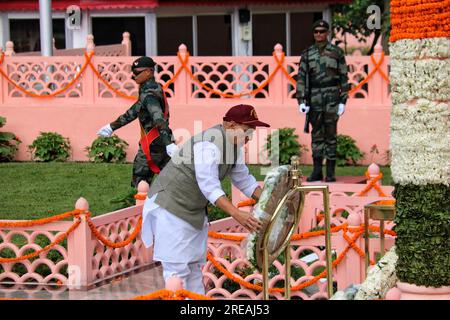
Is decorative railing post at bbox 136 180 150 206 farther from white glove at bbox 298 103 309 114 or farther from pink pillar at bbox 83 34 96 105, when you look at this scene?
pink pillar at bbox 83 34 96 105

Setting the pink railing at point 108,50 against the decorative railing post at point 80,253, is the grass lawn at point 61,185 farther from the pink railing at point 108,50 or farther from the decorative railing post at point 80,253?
the pink railing at point 108,50

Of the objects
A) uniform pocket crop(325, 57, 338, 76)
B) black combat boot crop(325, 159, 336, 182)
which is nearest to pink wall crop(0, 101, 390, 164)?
black combat boot crop(325, 159, 336, 182)

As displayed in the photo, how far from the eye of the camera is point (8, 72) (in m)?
19.4

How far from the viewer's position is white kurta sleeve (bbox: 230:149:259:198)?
9.16m

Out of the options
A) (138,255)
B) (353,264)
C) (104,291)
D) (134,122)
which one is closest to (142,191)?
(138,255)

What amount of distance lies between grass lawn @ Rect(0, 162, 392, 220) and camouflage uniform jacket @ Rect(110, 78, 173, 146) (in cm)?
146

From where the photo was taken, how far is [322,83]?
1591 centimetres

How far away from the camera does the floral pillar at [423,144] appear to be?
764cm

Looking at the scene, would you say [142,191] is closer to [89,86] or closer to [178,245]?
[178,245]

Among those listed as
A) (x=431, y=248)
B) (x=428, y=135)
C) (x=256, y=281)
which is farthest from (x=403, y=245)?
(x=256, y=281)

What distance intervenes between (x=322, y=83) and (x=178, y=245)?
7204 millimetres

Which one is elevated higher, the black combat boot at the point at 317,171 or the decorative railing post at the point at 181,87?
the decorative railing post at the point at 181,87

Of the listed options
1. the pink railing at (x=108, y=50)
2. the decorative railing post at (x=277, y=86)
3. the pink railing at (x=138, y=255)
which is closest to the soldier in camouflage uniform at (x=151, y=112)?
the pink railing at (x=138, y=255)

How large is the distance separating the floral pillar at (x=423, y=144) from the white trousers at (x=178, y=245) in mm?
1841
